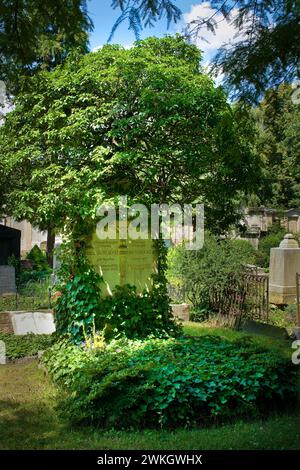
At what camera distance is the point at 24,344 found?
8195 mm

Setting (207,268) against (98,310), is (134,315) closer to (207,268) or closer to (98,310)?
(98,310)

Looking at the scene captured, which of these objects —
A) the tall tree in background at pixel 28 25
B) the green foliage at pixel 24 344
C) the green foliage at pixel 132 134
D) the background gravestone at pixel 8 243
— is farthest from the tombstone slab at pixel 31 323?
the background gravestone at pixel 8 243

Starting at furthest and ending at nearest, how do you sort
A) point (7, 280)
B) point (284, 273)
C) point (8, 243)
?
point (8, 243) → point (7, 280) → point (284, 273)

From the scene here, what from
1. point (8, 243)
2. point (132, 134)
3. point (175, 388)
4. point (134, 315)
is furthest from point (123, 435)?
point (8, 243)

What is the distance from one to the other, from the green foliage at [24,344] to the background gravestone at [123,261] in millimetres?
1347

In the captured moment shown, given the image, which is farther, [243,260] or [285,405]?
[243,260]

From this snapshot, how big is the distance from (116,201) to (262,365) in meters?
3.69

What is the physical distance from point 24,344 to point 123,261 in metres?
2.11

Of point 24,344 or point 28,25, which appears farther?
point 24,344

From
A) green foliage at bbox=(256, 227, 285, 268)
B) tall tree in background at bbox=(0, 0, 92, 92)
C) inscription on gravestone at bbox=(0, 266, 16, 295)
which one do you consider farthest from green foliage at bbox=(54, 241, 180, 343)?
green foliage at bbox=(256, 227, 285, 268)

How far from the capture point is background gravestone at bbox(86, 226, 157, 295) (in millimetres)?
8078

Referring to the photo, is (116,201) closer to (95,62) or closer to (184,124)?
(184,124)
